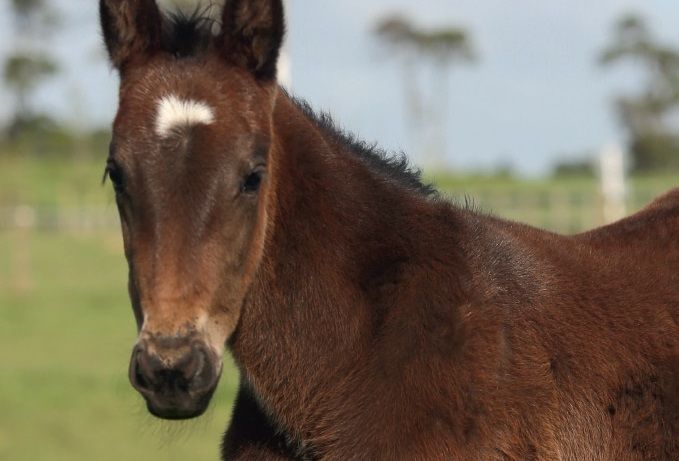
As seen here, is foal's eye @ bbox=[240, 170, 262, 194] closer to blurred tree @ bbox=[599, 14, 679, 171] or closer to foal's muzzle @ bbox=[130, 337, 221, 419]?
foal's muzzle @ bbox=[130, 337, 221, 419]

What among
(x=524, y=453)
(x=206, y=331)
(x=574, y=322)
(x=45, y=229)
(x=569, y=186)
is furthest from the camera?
(x=45, y=229)

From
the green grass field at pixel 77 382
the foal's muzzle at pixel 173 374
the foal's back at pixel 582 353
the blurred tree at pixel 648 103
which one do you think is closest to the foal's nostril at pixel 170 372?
the foal's muzzle at pixel 173 374

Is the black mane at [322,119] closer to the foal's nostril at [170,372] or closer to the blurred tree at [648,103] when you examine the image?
the foal's nostril at [170,372]

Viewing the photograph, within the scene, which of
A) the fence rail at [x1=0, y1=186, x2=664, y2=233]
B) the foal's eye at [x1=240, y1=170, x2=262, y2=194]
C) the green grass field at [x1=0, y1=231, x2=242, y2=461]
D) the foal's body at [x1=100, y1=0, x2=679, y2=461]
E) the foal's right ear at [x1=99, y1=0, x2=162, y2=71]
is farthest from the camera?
the fence rail at [x1=0, y1=186, x2=664, y2=233]

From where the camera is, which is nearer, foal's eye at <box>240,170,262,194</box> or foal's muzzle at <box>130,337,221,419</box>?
foal's muzzle at <box>130,337,221,419</box>

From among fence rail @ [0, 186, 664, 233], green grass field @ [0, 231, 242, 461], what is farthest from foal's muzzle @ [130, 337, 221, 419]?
fence rail @ [0, 186, 664, 233]

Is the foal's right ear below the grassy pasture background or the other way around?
the other way around

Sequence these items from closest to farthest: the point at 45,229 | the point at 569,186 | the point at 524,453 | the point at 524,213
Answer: the point at 524,453, the point at 524,213, the point at 569,186, the point at 45,229

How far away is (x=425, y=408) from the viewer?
419cm

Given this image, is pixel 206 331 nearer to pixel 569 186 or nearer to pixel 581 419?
pixel 581 419

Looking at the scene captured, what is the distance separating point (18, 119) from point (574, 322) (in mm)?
65876

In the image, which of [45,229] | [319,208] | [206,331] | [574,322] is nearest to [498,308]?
[574,322]

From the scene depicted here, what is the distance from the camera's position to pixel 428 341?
169 inches

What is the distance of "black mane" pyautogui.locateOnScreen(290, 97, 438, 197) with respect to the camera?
16.1 feet
